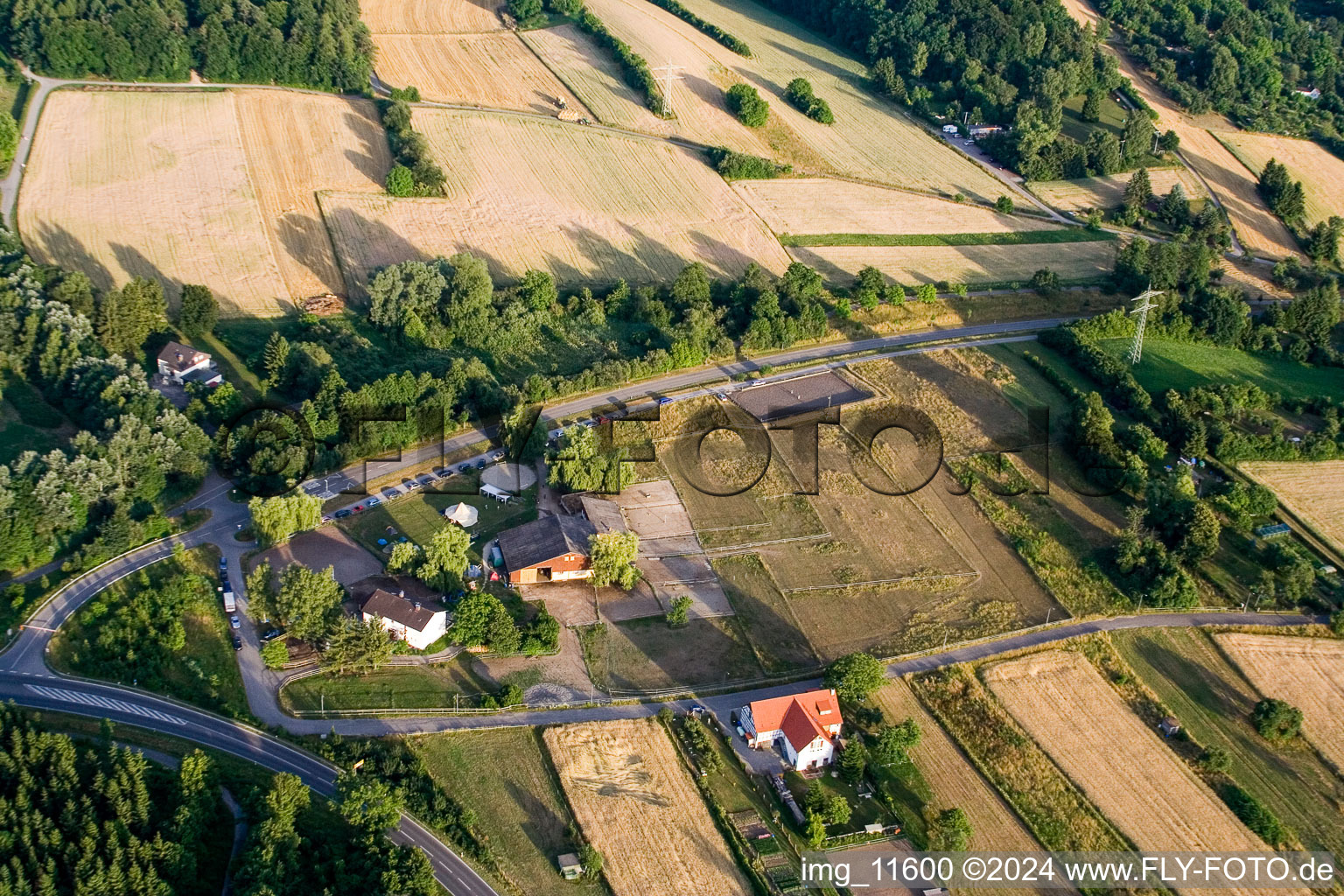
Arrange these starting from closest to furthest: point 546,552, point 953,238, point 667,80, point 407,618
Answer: point 407,618
point 546,552
point 953,238
point 667,80

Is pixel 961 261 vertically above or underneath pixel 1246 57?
underneath

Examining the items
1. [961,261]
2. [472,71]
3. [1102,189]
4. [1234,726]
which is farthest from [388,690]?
[1102,189]

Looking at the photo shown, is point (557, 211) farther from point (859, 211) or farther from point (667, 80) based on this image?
point (859, 211)

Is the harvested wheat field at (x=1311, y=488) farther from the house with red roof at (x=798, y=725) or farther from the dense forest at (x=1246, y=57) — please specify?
the dense forest at (x=1246, y=57)

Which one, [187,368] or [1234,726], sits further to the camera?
[187,368]

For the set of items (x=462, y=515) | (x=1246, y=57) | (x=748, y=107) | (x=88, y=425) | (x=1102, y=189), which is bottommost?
(x=462, y=515)


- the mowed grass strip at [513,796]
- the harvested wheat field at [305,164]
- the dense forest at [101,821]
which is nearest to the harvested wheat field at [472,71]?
the harvested wheat field at [305,164]

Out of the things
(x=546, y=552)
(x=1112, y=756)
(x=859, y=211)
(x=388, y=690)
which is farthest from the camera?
(x=859, y=211)
